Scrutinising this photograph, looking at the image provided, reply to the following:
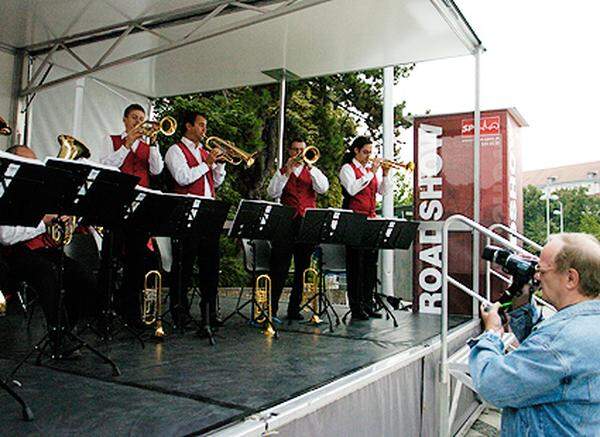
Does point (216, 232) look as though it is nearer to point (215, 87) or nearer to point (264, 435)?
point (264, 435)

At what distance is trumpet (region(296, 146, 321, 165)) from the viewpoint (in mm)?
4934

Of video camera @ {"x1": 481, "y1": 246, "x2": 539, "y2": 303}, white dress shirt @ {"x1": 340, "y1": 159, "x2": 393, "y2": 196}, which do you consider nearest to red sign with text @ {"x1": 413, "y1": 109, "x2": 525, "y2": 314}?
white dress shirt @ {"x1": 340, "y1": 159, "x2": 393, "y2": 196}

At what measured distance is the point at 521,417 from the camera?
5.91ft

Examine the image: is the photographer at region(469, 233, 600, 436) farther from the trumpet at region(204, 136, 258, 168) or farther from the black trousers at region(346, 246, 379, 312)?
the black trousers at region(346, 246, 379, 312)

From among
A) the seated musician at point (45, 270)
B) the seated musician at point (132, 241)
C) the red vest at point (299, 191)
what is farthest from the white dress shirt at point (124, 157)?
the red vest at point (299, 191)

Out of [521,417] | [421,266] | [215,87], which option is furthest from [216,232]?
[215,87]

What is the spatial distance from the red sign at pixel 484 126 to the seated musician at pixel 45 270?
158 inches

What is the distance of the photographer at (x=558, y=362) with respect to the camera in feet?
5.50

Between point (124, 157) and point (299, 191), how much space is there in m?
1.65

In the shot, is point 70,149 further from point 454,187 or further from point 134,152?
point 454,187

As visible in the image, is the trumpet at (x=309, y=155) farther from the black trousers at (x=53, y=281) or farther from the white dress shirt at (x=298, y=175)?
the black trousers at (x=53, y=281)

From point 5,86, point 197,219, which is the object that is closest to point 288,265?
point 197,219

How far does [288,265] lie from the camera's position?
4.82m

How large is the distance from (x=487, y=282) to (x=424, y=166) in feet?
4.43
